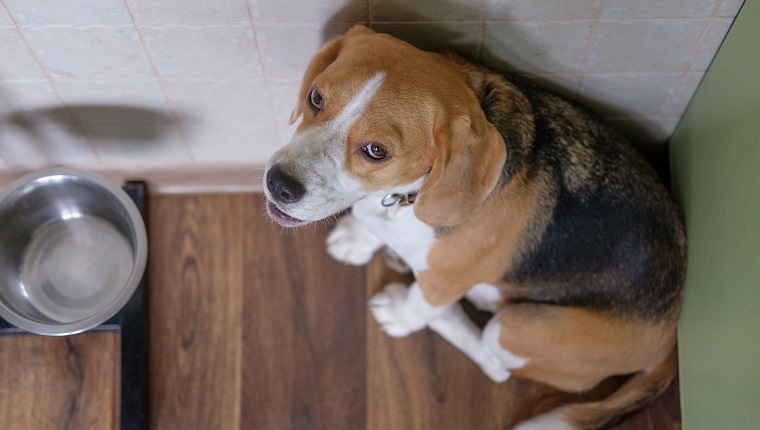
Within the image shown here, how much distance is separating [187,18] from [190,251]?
959 mm

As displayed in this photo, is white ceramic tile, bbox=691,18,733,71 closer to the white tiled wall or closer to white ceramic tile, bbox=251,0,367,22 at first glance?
the white tiled wall

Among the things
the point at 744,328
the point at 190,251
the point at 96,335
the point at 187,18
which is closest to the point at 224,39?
the point at 187,18

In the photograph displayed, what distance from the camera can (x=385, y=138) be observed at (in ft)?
4.83

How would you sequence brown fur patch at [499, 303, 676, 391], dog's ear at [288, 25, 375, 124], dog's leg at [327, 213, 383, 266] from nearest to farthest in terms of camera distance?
dog's ear at [288, 25, 375, 124] < brown fur patch at [499, 303, 676, 391] < dog's leg at [327, 213, 383, 266]

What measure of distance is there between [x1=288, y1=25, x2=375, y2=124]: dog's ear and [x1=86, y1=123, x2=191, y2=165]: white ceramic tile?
72 cm

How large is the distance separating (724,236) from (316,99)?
1.11m

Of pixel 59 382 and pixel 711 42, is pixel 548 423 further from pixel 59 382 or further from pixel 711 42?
pixel 59 382

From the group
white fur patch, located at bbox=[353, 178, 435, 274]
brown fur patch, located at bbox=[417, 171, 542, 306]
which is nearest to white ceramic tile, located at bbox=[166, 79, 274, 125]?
white fur patch, located at bbox=[353, 178, 435, 274]

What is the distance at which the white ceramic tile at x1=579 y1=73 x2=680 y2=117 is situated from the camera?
1.98 metres

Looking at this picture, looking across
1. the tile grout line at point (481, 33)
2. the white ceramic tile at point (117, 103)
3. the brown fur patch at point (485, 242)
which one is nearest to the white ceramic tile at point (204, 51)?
the white ceramic tile at point (117, 103)

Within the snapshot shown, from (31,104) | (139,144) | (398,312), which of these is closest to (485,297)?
(398,312)

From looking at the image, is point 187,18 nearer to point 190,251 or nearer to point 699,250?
point 190,251

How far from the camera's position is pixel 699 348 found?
1.97m

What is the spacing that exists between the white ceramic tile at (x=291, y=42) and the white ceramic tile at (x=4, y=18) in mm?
611
